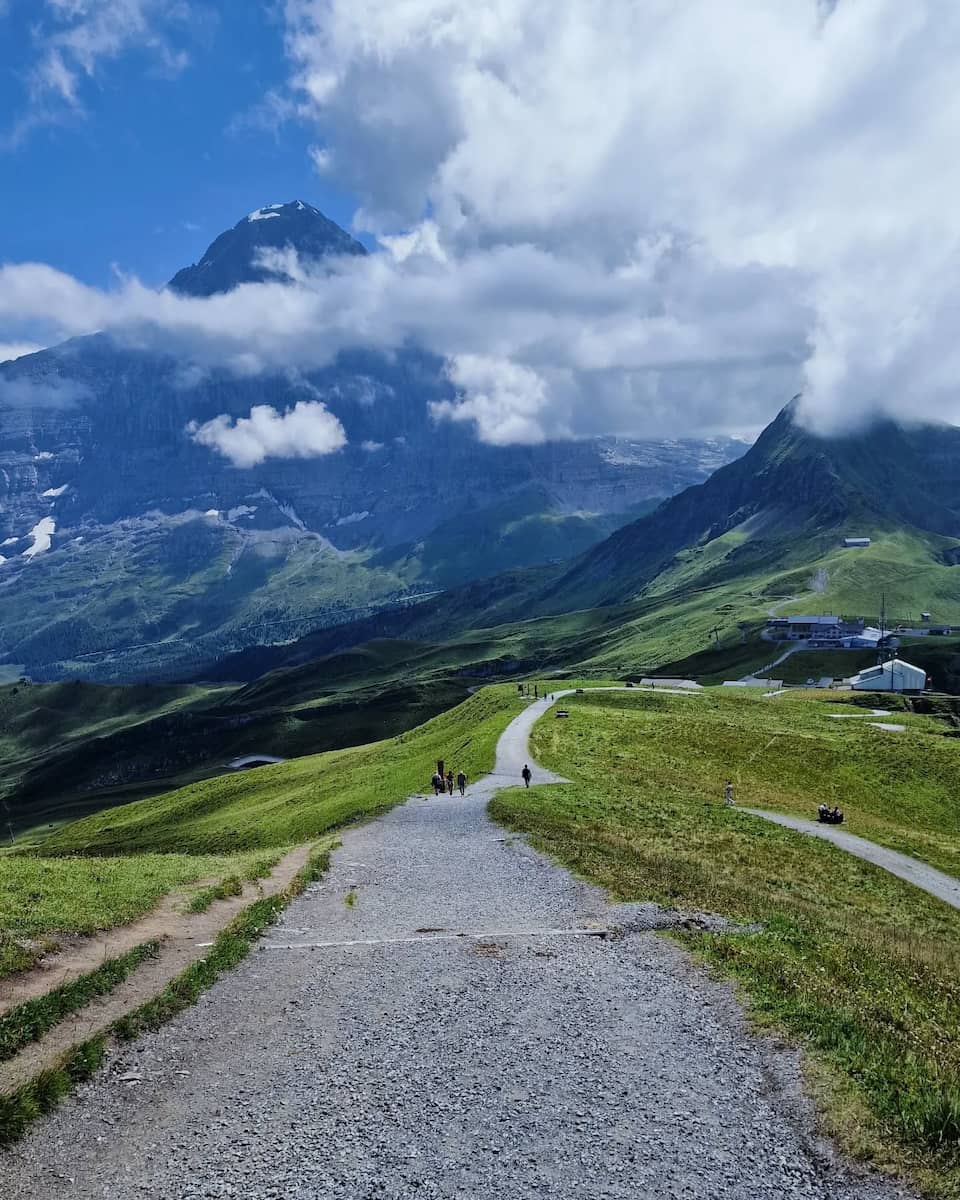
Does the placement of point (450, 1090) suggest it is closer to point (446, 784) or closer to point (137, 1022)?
point (137, 1022)

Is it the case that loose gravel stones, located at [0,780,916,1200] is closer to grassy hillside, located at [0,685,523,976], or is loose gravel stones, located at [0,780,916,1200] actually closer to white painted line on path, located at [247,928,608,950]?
white painted line on path, located at [247,928,608,950]

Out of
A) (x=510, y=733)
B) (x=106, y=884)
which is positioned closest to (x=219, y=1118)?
(x=106, y=884)

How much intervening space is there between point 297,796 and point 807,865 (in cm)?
5362

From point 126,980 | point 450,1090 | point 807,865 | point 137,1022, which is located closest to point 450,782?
point 807,865

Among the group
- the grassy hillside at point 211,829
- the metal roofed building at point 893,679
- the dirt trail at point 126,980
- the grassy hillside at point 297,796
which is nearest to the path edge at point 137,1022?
the dirt trail at point 126,980

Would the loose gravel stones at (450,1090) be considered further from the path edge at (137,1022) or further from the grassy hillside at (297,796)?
the grassy hillside at (297,796)

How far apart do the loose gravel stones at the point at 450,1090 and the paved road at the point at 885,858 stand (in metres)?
Result: 28.9

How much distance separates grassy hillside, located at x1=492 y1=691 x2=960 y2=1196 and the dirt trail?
1458cm

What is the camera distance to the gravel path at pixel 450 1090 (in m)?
12.8

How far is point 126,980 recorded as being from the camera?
20.7 meters

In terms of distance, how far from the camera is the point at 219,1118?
48.5 ft

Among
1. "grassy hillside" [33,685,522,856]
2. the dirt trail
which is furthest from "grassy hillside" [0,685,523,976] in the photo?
the dirt trail

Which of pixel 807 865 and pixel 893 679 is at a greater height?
pixel 807 865

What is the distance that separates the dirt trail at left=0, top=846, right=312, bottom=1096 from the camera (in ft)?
52.7
